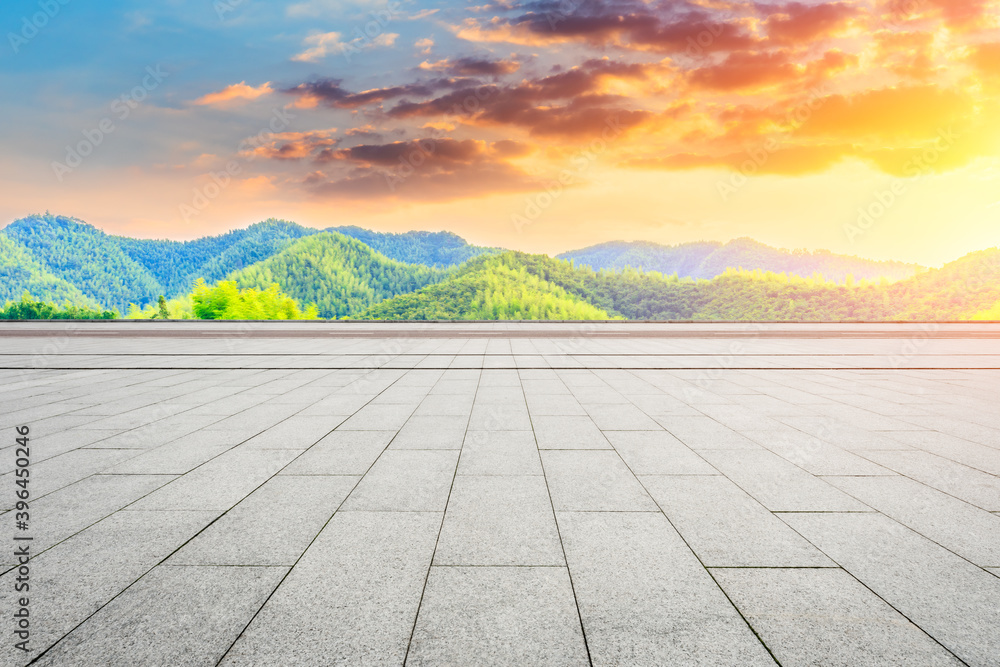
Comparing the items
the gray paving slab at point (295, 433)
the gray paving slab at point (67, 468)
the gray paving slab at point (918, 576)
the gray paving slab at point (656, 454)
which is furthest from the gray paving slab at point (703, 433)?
the gray paving slab at point (67, 468)

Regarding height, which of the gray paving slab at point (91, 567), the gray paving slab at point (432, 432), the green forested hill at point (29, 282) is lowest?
the gray paving slab at point (91, 567)

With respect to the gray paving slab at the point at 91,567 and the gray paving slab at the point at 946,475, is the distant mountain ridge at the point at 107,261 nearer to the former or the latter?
the gray paving slab at the point at 91,567

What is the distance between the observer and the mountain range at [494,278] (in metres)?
69.9

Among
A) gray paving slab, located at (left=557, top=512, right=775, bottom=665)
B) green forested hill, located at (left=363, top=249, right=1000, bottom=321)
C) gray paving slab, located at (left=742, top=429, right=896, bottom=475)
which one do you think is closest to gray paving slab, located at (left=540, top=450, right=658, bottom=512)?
gray paving slab, located at (left=557, top=512, right=775, bottom=665)

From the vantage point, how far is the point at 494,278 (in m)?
89.9

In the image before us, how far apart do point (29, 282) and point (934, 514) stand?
186315mm

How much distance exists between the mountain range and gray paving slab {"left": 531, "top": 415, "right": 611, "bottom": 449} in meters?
42.1

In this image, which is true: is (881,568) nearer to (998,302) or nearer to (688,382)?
(688,382)

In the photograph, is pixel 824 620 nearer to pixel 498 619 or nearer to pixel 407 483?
pixel 498 619

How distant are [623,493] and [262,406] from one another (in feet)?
18.2

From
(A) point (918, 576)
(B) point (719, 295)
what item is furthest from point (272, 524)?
(B) point (719, 295)

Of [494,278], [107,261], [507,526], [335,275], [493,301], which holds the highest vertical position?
[107,261]

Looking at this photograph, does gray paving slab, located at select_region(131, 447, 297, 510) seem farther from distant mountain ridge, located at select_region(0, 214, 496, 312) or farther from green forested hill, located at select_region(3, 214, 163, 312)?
green forested hill, located at select_region(3, 214, 163, 312)

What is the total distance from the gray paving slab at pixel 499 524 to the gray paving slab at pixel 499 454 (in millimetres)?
173
